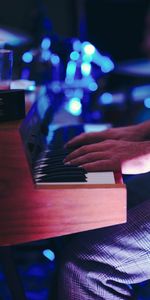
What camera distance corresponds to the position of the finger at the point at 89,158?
3.86ft

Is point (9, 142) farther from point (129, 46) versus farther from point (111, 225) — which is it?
point (129, 46)

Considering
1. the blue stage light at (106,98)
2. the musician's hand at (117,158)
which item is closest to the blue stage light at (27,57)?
the musician's hand at (117,158)

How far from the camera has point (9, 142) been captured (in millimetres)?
1021

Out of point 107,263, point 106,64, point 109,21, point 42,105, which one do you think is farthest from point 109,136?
point 109,21

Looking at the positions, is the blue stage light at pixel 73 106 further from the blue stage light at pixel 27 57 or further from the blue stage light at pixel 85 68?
the blue stage light at pixel 27 57

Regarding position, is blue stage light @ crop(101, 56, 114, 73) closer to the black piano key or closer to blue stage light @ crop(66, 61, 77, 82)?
blue stage light @ crop(66, 61, 77, 82)

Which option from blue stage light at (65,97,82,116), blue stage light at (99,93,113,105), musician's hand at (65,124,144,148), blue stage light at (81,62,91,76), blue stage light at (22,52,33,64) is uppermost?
blue stage light at (22,52,33,64)

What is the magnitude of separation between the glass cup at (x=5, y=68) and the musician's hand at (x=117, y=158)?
27 centimetres

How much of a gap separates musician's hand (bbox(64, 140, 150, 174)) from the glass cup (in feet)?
0.88

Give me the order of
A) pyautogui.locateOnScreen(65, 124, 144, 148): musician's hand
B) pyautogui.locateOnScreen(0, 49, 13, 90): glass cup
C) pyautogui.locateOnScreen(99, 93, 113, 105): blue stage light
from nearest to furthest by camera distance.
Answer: pyautogui.locateOnScreen(0, 49, 13, 90): glass cup < pyautogui.locateOnScreen(65, 124, 144, 148): musician's hand < pyautogui.locateOnScreen(99, 93, 113, 105): blue stage light

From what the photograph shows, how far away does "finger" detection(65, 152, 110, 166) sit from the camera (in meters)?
1.18

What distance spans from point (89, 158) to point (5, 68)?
1.17 feet

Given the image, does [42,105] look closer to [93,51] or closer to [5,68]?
[5,68]

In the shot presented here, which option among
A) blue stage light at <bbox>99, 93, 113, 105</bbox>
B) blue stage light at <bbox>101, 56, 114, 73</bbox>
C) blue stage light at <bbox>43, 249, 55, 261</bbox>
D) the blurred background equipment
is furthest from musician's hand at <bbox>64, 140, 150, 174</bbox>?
blue stage light at <bbox>99, 93, 113, 105</bbox>
